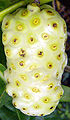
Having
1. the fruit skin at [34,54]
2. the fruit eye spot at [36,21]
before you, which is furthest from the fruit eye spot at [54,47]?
the fruit eye spot at [36,21]

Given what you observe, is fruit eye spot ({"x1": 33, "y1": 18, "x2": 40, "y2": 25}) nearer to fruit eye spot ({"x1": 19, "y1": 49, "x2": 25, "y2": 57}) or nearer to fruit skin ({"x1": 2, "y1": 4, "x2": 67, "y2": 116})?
fruit skin ({"x1": 2, "y1": 4, "x2": 67, "y2": 116})

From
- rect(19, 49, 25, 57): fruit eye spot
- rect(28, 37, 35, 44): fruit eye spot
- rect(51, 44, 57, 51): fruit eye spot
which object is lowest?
rect(51, 44, 57, 51): fruit eye spot

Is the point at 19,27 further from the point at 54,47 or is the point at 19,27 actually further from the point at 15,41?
the point at 54,47

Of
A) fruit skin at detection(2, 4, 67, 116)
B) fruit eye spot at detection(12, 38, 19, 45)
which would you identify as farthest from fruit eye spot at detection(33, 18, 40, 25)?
fruit eye spot at detection(12, 38, 19, 45)

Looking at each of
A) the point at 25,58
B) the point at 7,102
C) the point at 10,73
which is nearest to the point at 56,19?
the point at 25,58

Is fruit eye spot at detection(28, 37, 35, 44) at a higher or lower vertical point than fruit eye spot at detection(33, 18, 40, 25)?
lower

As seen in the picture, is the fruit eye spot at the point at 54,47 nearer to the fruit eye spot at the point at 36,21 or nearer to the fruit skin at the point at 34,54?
the fruit skin at the point at 34,54

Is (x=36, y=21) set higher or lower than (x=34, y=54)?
higher

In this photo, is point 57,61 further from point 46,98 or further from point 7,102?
point 7,102

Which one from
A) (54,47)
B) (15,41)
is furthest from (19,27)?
(54,47)
